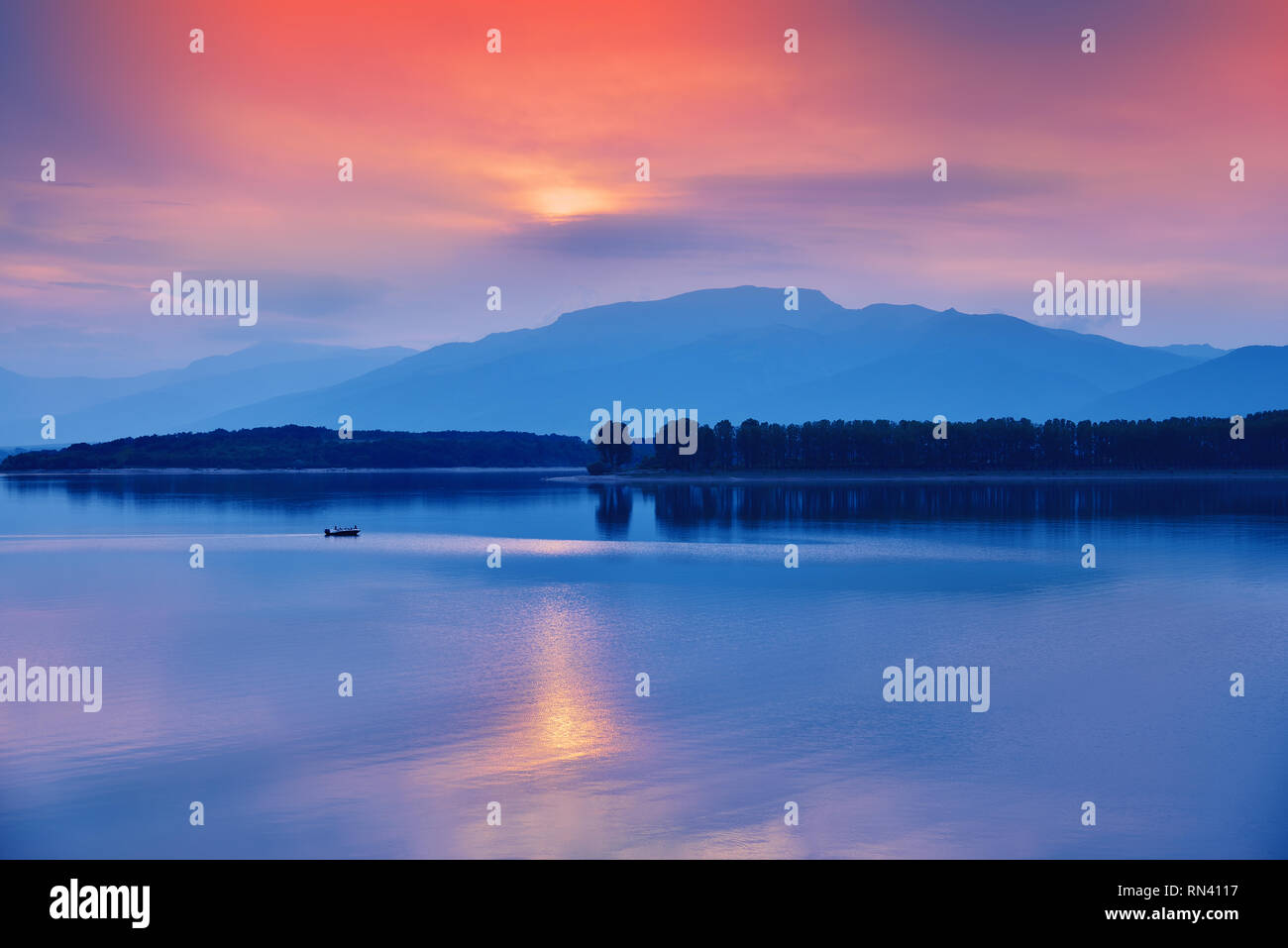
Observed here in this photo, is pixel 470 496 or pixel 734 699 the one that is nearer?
pixel 734 699

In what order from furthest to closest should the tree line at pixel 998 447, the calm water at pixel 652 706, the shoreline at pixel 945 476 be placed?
the tree line at pixel 998 447 → the shoreline at pixel 945 476 → the calm water at pixel 652 706

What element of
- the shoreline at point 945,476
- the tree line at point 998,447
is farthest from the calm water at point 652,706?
the tree line at point 998,447

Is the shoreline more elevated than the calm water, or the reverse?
the shoreline

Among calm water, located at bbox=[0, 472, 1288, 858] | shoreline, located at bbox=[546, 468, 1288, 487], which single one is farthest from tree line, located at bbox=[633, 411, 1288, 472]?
calm water, located at bbox=[0, 472, 1288, 858]

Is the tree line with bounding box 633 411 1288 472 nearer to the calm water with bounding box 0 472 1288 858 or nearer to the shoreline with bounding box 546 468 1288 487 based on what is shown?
the shoreline with bounding box 546 468 1288 487

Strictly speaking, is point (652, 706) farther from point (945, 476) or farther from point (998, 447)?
point (998, 447)

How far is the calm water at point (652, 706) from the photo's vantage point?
1997 cm

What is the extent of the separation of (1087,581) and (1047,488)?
110 meters

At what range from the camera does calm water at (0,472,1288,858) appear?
19969 millimetres

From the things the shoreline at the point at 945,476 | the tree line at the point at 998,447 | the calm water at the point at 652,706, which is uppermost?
the tree line at the point at 998,447

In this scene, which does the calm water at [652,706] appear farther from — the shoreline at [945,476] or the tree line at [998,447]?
the tree line at [998,447]
